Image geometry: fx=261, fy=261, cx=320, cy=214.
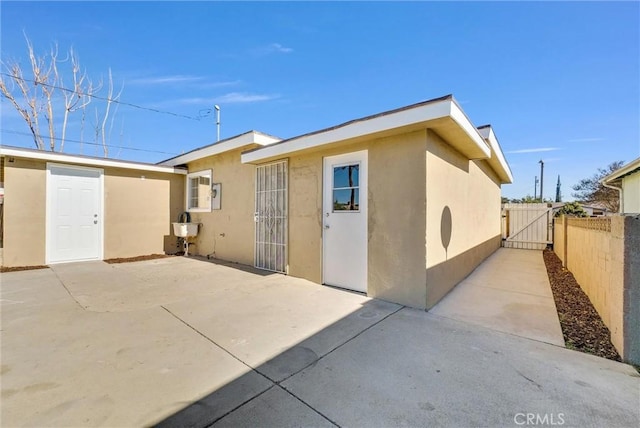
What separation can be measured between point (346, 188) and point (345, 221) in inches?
23.5

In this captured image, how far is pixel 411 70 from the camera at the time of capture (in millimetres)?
6844

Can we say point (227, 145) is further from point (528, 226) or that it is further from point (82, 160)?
Result: point (528, 226)

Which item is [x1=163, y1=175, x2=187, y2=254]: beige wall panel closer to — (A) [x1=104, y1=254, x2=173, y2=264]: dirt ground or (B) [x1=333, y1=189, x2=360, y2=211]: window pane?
(A) [x1=104, y1=254, x2=173, y2=264]: dirt ground

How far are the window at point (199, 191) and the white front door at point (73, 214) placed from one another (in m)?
2.35

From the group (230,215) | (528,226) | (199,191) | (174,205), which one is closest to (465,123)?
(230,215)

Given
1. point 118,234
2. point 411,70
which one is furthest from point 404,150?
point 118,234

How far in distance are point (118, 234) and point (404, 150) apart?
8.25 metres

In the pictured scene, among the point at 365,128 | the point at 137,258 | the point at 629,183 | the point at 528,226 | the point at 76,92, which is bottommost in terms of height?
the point at 137,258

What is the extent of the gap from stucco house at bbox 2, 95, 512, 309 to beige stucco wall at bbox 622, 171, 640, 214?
488 cm

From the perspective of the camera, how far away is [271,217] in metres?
6.10

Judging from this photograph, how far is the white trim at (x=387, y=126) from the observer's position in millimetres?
3359

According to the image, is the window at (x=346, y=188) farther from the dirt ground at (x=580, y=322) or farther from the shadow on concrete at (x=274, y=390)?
the dirt ground at (x=580, y=322)

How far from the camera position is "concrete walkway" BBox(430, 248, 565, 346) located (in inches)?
127

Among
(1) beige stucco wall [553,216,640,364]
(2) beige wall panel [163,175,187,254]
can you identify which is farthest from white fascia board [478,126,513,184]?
(2) beige wall panel [163,175,187,254]
